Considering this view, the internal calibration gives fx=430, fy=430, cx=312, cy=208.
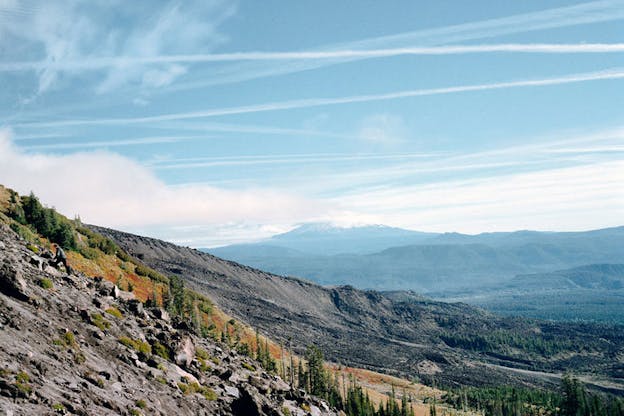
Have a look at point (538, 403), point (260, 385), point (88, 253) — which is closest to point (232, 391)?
point (260, 385)

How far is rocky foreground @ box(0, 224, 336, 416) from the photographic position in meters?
26.1

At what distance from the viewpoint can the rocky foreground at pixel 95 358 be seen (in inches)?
1029

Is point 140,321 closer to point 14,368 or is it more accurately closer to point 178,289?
point 14,368

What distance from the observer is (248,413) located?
135 feet

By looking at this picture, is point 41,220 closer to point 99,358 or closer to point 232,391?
point 232,391

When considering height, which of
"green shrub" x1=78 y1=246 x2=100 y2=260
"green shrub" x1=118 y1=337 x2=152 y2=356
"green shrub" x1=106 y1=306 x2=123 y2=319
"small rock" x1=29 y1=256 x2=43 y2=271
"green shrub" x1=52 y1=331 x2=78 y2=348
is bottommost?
"green shrub" x1=118 y1=337 x2=152 y2=356

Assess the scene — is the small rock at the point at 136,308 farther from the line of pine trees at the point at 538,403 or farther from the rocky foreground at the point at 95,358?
the line of pine trees at the point at 538,403

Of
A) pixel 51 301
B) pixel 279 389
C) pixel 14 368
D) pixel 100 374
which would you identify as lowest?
pixel 279 389

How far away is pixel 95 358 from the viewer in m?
33.9

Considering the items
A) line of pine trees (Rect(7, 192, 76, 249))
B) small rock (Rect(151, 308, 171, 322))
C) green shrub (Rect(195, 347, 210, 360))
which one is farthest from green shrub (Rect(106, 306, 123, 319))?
line of pine trees (Rect(7, 192, 76, 249))

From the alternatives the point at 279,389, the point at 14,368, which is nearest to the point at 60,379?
the point at 14,368

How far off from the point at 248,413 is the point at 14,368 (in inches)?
871

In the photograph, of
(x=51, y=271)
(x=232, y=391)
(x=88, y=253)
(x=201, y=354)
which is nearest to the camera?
(x=51, y=271)

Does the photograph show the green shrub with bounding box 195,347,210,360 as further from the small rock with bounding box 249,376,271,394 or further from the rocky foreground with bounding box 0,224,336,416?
the small rock with bounding box 249,376,271,394
